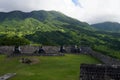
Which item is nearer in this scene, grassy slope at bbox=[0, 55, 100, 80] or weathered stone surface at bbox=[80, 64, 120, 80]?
weathered stone surface at bbox=[80, 64, 120, 80]

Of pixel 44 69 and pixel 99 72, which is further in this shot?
pixel 44 69

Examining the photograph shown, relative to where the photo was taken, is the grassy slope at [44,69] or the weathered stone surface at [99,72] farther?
the grassy slope at [44,69]

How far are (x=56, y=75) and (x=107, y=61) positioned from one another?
17099 millimetres

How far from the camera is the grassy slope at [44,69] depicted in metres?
46.9

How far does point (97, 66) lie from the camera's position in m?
20.2

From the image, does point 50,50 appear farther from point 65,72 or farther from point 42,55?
point 65,72

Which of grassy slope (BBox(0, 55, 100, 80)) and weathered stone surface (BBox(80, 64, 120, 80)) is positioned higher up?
weathered stone surface (BBox(80, 64, 120, 80))

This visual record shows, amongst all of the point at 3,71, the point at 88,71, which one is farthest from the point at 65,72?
the point at 88,71

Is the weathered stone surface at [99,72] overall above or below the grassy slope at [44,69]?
above

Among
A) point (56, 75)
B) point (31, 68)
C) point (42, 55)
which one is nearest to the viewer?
point (56, 75)

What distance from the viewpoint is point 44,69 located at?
54.4m

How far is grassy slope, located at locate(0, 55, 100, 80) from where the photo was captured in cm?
4685

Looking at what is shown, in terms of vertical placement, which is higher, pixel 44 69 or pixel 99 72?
pixel 99 72

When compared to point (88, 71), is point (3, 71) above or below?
below
